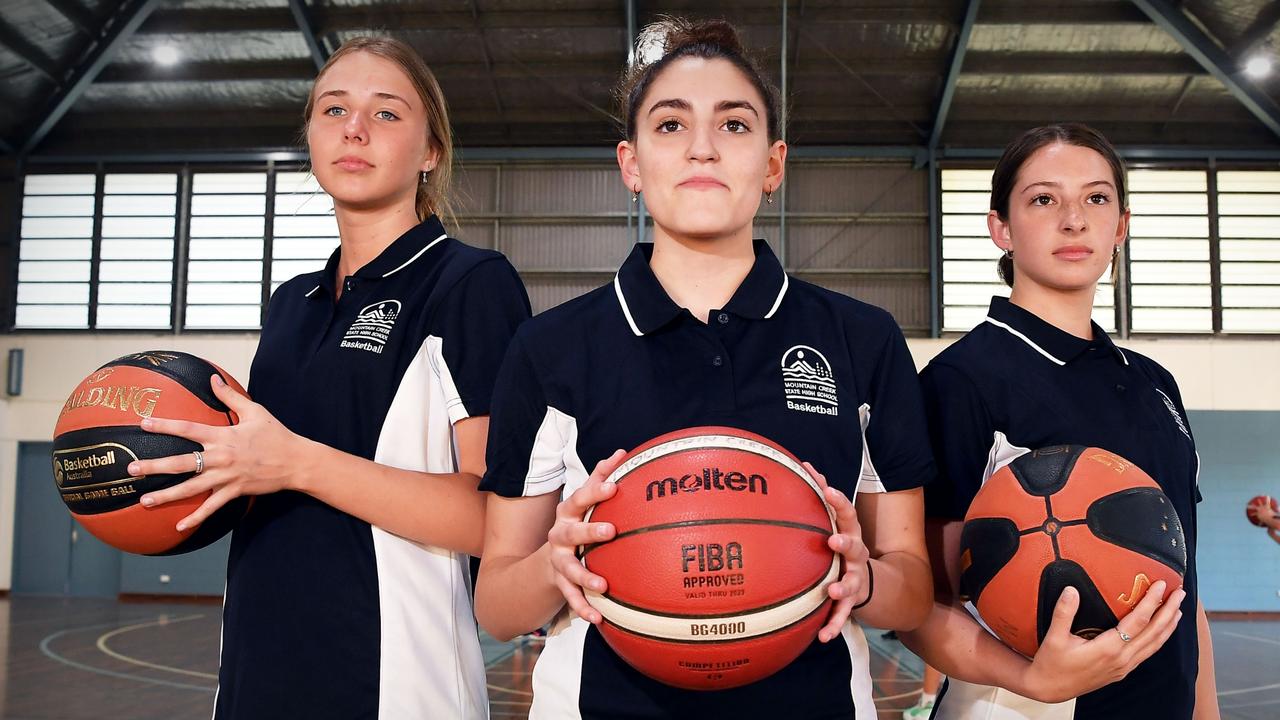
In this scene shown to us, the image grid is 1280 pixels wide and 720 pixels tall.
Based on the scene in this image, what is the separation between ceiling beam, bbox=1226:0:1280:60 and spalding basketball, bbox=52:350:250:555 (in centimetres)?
1443

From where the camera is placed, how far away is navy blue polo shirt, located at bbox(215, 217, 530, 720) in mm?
1671

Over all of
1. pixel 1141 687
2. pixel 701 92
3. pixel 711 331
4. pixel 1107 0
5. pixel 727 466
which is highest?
pixel 1107 0

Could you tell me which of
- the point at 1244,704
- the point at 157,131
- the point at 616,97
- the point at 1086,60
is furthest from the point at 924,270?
the point at 616,97

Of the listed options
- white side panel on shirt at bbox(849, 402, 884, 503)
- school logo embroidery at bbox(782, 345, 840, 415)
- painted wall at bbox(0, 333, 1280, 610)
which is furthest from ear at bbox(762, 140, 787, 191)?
painted wall at bbox(0, 333, 1280, 610)

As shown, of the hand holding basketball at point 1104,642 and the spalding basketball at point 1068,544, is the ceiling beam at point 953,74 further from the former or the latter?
the hand holding basketball at point 1104,642

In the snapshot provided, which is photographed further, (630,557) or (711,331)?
(711,331)

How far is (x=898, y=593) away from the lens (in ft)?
5.07

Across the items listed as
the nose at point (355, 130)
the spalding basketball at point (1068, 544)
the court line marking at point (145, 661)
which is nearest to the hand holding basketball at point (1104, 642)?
the spalding basketball at point (1068, 544)

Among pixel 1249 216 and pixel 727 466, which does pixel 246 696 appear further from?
pixel 1249 216

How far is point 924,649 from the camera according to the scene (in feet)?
6.05

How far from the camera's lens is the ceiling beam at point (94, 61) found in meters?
13.3

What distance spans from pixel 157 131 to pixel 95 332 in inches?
130

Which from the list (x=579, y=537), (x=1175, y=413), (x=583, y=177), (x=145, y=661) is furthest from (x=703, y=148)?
(x=583, y=177)

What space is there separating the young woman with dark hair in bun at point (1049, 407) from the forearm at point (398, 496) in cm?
88
